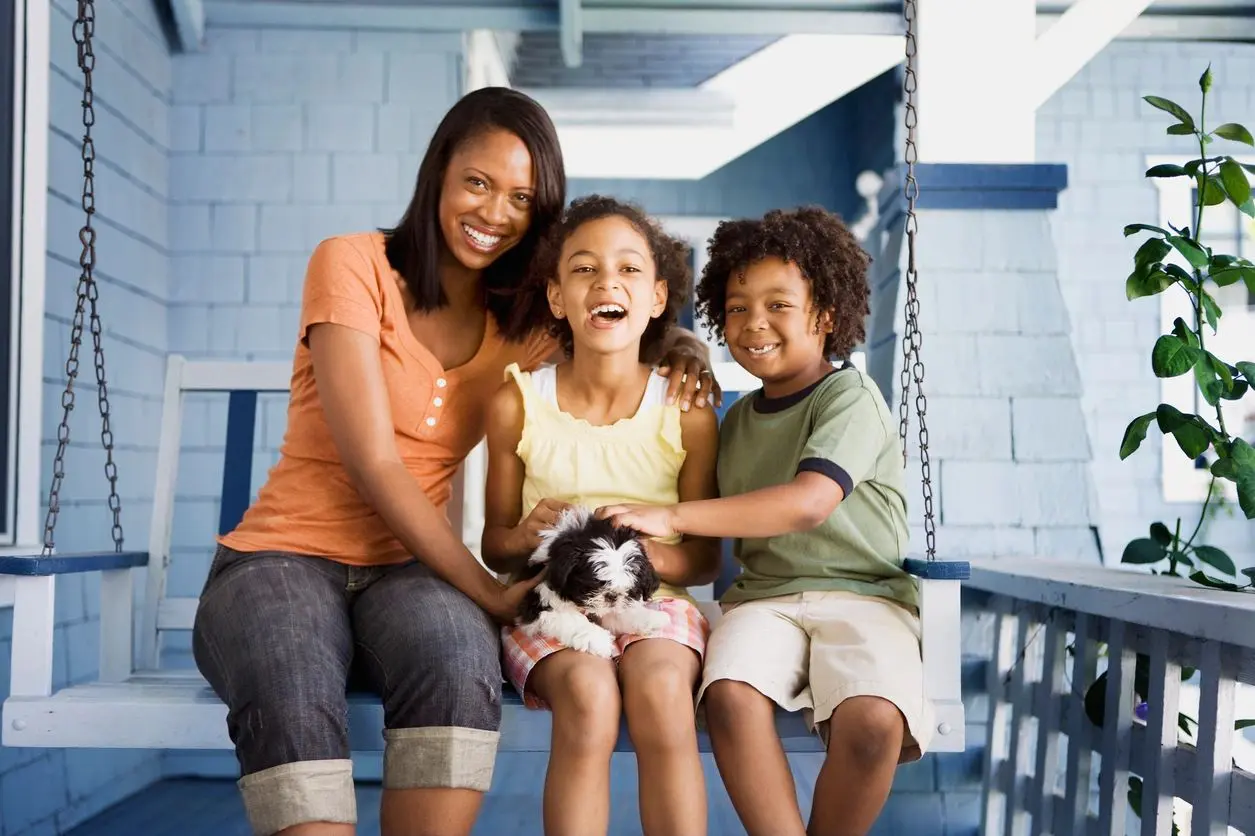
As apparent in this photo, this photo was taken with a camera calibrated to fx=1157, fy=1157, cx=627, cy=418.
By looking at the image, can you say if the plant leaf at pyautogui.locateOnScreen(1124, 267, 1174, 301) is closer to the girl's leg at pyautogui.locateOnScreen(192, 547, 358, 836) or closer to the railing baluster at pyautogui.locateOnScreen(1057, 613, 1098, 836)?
the railing baluster at pyautogui.locateOnScreen(1057, 613, 1098, 836)

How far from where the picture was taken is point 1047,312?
323 centimetres

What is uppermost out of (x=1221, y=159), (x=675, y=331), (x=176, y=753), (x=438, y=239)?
(x=1221, y=159)

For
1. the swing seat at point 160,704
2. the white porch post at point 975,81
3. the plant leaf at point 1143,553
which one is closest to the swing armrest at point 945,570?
the swing seat at point 160,704

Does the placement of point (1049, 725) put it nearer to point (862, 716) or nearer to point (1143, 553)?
point (1143, 553)

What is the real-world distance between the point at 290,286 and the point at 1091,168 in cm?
400

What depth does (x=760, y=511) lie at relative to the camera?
5.99ft

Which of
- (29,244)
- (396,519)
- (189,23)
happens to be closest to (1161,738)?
(396,519)

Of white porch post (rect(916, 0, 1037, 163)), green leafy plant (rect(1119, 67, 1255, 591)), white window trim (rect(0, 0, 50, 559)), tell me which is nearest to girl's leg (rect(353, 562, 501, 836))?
green leafy plant (rect(1119, 67, 1255, 591))

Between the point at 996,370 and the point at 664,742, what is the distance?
6.40 feet

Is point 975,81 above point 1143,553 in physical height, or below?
above

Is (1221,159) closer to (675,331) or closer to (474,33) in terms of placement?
(675,331)

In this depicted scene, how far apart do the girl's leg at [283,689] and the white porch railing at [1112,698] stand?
131 cm

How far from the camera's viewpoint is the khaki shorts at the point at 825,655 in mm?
1741

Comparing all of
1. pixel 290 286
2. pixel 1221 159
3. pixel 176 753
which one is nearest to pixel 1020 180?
pixel 1221 159
